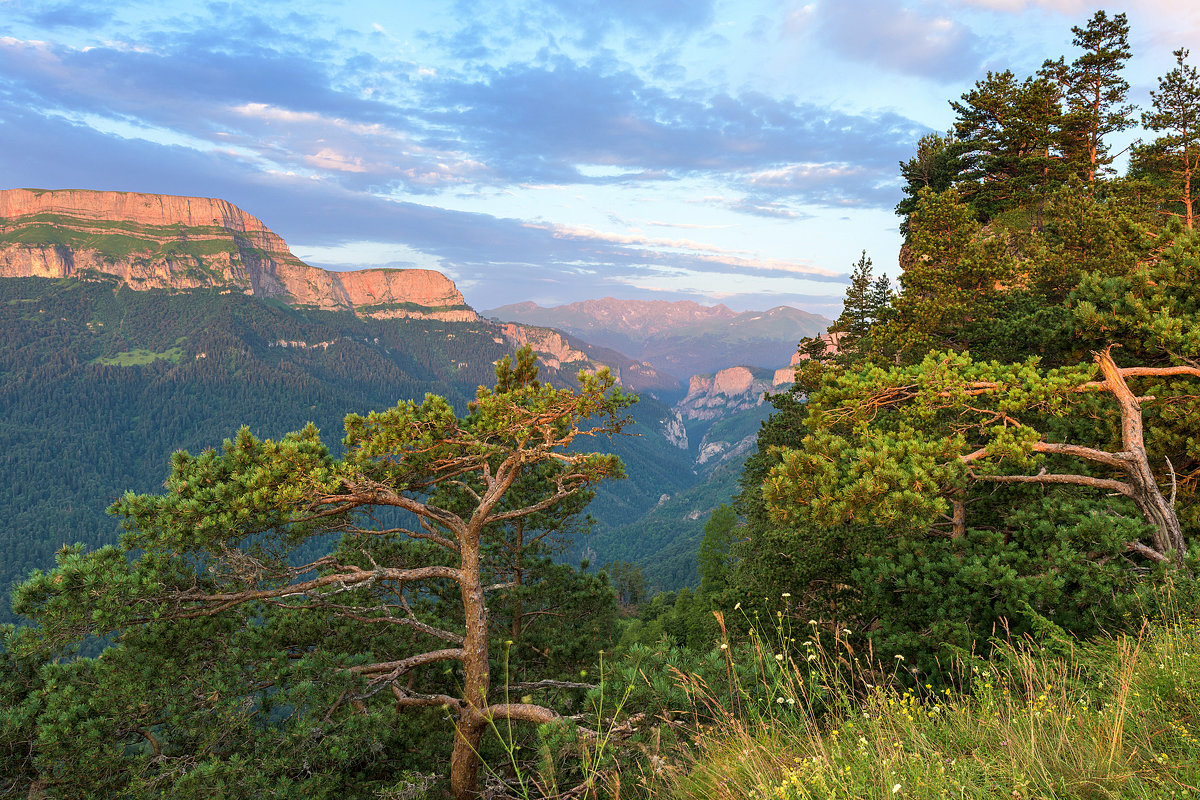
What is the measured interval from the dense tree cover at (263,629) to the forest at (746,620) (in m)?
0.05

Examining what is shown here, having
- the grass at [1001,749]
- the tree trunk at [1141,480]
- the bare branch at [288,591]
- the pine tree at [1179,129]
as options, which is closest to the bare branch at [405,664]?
the bare branch at [288,591]

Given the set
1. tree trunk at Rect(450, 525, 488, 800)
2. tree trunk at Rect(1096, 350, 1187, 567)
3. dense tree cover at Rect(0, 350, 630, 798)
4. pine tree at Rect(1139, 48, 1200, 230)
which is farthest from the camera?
pine tree at Rect(1139, 48, 1200, 230)

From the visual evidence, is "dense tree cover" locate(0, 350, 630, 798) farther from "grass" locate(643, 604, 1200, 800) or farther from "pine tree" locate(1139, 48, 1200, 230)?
"pine tree" locate(1139, 48, 1200, 230)

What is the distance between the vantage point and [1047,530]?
8.01 metres

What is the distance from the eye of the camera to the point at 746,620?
8.86 meters

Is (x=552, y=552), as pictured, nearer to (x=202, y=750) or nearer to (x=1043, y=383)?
(x=202, y=750)

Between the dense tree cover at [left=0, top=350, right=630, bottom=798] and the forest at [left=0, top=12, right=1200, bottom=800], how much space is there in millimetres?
47

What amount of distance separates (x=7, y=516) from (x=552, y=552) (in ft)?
724

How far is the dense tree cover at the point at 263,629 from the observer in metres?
6.51

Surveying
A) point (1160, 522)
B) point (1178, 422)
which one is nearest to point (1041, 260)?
point (1178, 422)

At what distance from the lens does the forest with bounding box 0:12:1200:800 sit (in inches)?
135

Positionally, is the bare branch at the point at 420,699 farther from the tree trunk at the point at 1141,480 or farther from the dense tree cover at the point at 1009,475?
the tree trunk at the point at 1141,480

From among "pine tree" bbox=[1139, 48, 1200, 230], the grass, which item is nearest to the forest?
the grass

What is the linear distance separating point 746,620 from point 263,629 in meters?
8.04
